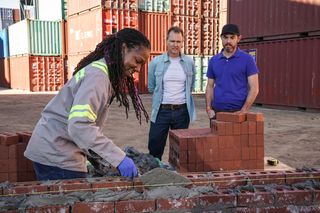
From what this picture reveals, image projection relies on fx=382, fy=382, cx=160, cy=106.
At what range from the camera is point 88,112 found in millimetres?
2090

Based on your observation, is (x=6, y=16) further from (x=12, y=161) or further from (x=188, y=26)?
(x=12, y=161)

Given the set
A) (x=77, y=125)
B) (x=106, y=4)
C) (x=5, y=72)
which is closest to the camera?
(x=77, y=125)

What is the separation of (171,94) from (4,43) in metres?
29.2

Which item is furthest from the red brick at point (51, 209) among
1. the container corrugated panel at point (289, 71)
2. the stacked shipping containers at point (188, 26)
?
the stacked shipping containers at point (188, 26)

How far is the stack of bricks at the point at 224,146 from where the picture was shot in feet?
12.0

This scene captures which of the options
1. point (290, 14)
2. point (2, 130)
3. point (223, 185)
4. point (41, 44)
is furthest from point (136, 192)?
point (41, 44)

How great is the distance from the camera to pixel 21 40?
25.4m

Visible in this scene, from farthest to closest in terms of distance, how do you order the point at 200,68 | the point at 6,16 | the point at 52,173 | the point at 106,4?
1. the point at 6,16
2. the point at 200,68
3. the point at 106,4
4. the point at 52,173

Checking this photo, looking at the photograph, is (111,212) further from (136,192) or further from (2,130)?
(2,130)

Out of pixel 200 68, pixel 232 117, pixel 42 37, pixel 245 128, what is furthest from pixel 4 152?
pixel 42 37

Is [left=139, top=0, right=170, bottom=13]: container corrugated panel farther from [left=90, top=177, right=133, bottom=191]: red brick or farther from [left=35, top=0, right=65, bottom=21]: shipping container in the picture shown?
[left=90, top=177, right=133, bottom=191]: red brick

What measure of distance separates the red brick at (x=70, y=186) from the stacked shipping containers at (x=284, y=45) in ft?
37.7

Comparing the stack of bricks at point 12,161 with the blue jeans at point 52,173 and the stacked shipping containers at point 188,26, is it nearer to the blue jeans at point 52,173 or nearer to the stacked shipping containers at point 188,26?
the blue jeans at point 52,173

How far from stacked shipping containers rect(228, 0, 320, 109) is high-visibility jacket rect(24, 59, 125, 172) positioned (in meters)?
11.6
